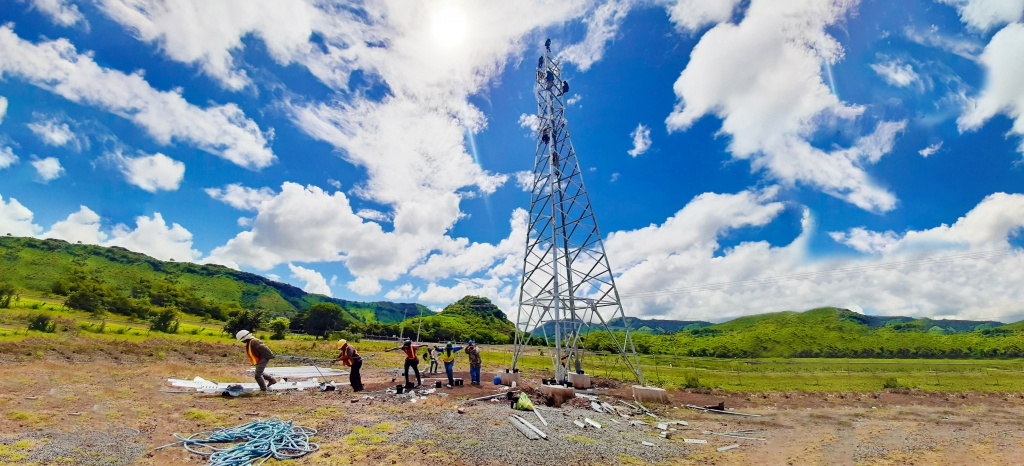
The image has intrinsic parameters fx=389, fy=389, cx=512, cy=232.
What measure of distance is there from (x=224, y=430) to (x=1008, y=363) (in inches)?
4333

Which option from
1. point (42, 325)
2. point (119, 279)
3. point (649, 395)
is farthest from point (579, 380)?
point (119, 279)

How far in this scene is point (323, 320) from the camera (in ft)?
307

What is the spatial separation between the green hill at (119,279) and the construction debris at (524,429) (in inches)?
1918

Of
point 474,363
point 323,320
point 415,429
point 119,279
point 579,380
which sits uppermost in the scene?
point 119,279

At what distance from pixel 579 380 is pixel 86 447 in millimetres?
19599

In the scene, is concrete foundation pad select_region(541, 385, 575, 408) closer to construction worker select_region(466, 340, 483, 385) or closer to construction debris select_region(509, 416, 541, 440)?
construction worker select_region(466, 340, 483, 385)

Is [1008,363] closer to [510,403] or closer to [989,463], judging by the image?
[989,463]

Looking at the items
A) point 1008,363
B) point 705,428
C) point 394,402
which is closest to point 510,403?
point 394,402

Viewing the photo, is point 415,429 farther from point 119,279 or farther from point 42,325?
point 119,279

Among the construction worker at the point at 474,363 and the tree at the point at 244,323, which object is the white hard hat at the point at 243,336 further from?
the tree at the point at 244,323

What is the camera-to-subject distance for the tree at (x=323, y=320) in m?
92.8

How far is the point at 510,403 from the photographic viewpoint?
615 inches


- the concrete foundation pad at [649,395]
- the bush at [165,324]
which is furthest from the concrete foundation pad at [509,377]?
the bush at [165,324]

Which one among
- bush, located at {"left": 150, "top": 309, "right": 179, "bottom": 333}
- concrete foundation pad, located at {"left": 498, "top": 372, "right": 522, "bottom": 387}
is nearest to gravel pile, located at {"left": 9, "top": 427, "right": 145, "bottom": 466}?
concrete foundation pad, located at {"left": 498, "top": 372, "right": 522, "bottom": 387}
